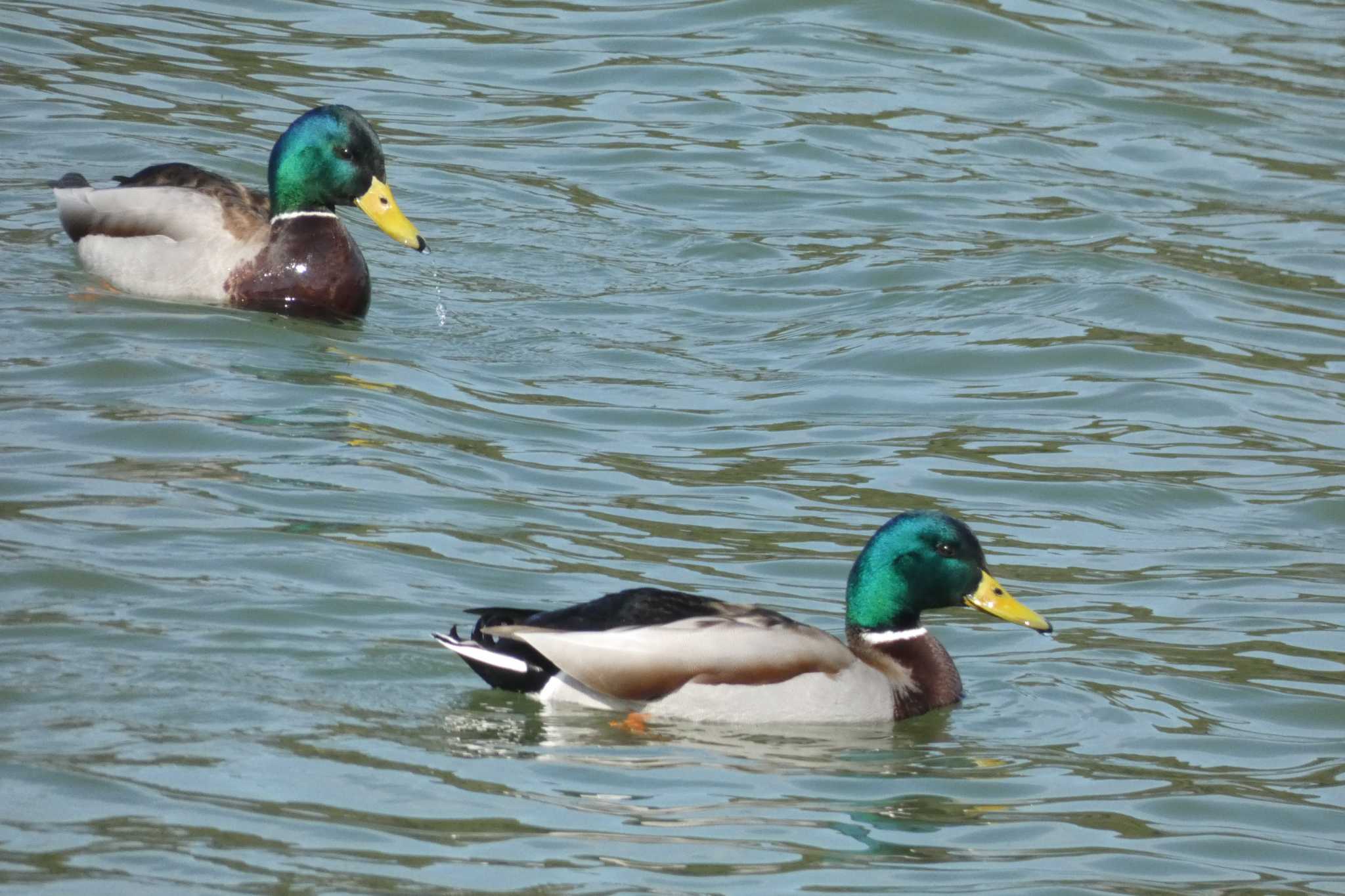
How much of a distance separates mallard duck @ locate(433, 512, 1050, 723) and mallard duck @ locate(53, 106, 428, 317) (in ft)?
14.3

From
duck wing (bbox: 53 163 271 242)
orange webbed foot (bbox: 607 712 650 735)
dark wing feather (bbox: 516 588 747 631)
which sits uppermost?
duck wing (bbox: 53 163 271 242)

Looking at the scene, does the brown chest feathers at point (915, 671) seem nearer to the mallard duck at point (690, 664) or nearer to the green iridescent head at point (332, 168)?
the mallard duck at point (690, 664)

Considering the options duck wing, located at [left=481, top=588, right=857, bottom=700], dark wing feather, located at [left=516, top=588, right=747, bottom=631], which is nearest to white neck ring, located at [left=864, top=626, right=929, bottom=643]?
duck wing, located at [left=481, top=588, right=857, bottom=700]

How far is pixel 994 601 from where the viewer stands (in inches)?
298

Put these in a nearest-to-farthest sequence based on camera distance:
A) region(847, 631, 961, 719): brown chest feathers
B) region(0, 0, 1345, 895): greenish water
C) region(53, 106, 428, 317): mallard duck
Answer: region(0, 0, 1345, 895): greenish water → region(847, 631, 961, 719): brown chest feathers → region(53, 106, 428, 317): mallard duck

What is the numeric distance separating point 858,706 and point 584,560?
1.40 metres

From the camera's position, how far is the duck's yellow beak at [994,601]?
7.54 metres

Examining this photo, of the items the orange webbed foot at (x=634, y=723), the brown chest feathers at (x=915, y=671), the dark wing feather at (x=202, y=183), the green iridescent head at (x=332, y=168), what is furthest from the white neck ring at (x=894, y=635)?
the dark wing feather at (x=202, y=183)

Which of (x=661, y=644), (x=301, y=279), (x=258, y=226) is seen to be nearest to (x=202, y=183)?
(x=258, y=226)

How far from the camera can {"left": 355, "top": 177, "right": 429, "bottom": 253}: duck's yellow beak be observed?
11250 mm

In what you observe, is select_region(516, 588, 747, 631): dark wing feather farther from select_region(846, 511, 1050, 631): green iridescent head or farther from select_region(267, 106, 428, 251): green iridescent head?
Result: select_region(267, 106, 428, 251): green iridescent head

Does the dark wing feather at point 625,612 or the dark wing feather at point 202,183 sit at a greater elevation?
the dark wing feather at point 202,183

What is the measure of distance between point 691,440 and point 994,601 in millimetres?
2509

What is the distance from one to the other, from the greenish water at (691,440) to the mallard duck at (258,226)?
22 centimetres
